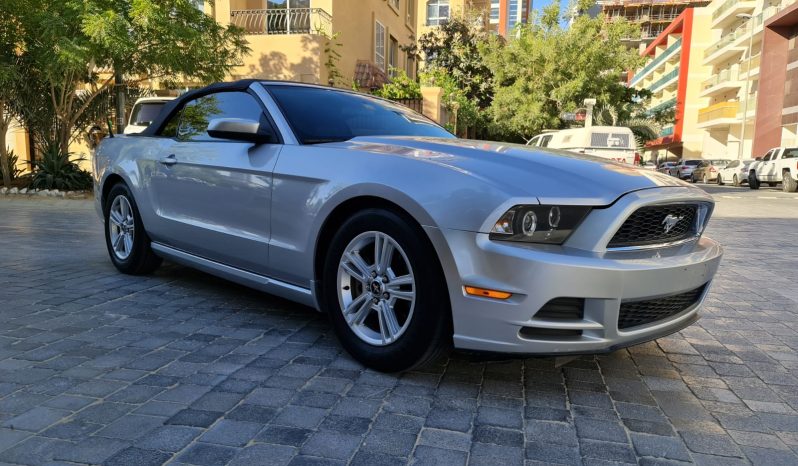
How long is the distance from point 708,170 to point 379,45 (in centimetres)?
2111

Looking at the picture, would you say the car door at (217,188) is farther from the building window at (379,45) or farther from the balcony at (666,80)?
the balcony at (666,80)

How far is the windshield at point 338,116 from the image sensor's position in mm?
3555

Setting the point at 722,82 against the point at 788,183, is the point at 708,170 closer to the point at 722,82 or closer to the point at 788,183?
the point at 788,183

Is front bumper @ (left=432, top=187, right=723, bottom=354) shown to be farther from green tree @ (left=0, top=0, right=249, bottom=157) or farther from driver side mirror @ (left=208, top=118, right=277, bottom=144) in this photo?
green tree @ (left=0, top=0, right=249, bottom=157)

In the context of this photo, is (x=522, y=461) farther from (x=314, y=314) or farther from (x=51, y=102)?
(x=51, y=102)

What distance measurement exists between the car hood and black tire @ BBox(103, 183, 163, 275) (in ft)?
7.39

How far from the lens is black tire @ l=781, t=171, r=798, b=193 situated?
2185 centimetres

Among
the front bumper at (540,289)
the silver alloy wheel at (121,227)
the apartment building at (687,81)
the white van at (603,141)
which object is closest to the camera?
the front bumper at (540,289)

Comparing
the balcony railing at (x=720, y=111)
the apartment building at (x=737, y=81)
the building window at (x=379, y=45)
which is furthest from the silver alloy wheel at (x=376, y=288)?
the balcony railing at (x=720, y=111)

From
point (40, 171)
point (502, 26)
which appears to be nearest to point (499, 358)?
point (40, 171)

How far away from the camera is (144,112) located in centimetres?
1267

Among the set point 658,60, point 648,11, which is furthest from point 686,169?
point 648,11

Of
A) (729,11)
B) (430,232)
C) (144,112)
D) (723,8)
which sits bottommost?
(430,232)

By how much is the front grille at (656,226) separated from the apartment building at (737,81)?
40.2 metres
